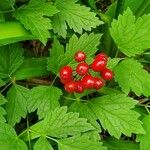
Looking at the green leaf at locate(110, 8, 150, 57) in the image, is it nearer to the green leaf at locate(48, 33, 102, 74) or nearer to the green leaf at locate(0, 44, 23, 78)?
the green leaf at locate(48, 33, 102, 74)

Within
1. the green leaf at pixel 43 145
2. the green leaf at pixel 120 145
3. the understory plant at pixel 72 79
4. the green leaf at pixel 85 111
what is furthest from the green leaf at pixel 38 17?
the green leaf at pixel 120 145

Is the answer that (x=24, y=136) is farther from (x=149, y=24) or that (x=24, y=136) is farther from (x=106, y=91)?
(x=149, y=24)

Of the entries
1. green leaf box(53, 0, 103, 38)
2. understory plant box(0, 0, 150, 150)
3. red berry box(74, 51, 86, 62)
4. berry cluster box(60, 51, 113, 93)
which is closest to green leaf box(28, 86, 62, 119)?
understory plant box(0, 0, 150, 150)

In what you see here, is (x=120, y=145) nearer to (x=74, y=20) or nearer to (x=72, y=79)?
(x=72, y=79)

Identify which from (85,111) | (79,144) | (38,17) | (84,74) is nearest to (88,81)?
(84,74)

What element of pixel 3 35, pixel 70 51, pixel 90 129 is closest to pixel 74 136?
pixel 90 129

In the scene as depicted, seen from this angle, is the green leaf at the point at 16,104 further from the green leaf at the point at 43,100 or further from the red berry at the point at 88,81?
the red berry at the point at 88,81
